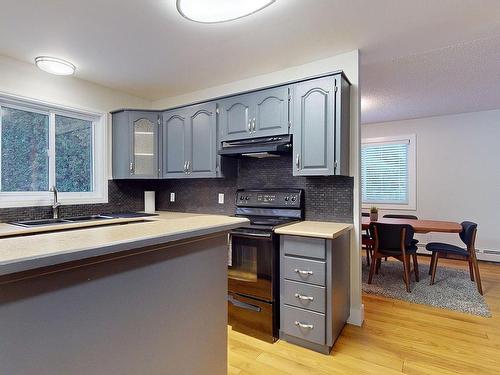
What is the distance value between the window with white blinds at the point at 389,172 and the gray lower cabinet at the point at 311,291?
11.5 ft

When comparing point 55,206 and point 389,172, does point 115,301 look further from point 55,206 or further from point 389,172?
point 389,172

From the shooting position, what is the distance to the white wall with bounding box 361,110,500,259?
4461mm

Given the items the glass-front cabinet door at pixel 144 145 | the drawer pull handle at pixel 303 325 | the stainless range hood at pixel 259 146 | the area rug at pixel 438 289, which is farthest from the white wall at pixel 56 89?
the area rug at pixel 438 289

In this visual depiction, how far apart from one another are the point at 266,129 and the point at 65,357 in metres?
2.23

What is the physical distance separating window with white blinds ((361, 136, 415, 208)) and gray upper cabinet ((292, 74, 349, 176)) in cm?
329

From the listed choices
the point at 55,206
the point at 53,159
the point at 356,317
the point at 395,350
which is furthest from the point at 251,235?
the point at 53,159

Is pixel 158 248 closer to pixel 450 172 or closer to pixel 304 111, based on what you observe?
pixel 304 111

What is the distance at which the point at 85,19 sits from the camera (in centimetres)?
199

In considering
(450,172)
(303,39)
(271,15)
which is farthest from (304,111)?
(450,172)

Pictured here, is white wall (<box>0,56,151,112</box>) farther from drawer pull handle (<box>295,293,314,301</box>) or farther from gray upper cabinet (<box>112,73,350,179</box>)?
drawer pull handle (<box>295,293,314,301</box>)

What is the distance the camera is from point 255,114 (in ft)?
8.79

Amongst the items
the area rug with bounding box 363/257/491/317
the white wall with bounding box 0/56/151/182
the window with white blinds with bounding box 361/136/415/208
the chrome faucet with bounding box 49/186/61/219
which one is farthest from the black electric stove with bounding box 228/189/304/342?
the window with white blinds with bounding box 361/136/415/208

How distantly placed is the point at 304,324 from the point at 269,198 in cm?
122

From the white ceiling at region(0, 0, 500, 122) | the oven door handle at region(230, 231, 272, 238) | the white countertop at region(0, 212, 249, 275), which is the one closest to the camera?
the white countertop at region(0, 212, 249, 275)
